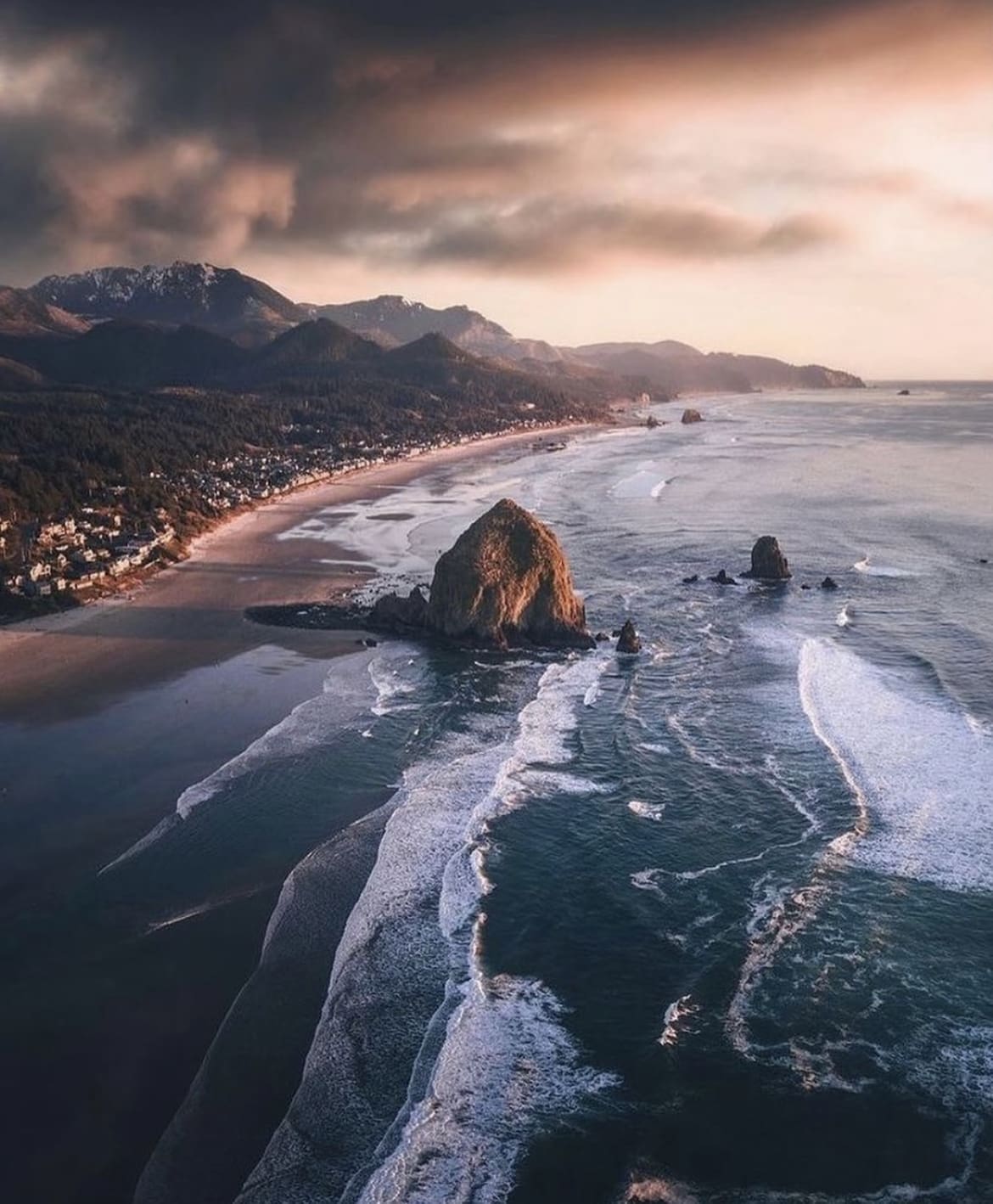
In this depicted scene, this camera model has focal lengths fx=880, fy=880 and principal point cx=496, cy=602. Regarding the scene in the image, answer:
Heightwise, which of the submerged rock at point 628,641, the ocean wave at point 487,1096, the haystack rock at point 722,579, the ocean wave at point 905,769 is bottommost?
the ocean wave at point 487,1096

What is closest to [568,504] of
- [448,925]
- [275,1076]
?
[448,925]

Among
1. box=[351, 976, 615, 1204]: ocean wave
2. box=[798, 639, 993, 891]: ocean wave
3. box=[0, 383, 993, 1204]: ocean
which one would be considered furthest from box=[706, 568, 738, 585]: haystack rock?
box=[351, 976, 615, 1204]: ocean wave

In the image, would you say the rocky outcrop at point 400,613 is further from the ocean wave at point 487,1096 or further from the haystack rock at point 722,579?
the ocean wave at point 487,1096

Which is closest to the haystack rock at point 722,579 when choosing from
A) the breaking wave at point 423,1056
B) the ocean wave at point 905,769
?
the ocean wave at point 905,769

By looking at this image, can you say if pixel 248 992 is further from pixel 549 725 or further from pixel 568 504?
pixel 568 504

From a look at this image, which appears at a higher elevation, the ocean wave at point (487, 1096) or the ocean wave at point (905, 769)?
the ocean wave at point (905, 769)

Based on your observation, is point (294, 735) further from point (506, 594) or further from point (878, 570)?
point (878, 570)

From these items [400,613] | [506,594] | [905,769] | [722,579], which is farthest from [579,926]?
[722,579]

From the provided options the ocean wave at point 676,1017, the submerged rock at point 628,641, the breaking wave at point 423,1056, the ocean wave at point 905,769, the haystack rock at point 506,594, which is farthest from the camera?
the haystack rock at point 506,594
